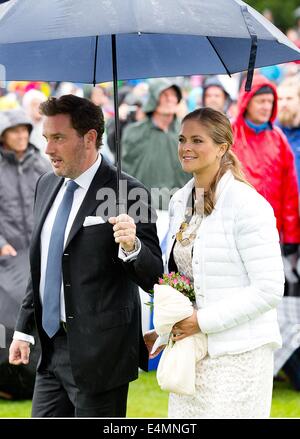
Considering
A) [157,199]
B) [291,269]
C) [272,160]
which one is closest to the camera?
[272,160]

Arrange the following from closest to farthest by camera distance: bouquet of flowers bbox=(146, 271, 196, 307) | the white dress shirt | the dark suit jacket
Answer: bouquet of flowers bbox=(146, 271, 196, 307) → the dark suit jacket → the white dress shirt

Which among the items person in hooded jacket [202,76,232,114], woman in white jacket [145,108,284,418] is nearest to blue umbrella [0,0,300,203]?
woman in white jacket [145,108,284,418]

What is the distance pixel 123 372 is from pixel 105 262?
0.53 meters

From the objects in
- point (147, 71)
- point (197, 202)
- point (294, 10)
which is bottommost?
point (197, 202)

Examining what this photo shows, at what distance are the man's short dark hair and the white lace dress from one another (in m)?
0.82

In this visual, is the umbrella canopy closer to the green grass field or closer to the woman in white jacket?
the woman in white jacket

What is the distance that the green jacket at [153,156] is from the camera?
10234 millimetres

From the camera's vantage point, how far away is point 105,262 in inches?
177

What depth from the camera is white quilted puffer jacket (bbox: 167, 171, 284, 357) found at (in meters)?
4.13

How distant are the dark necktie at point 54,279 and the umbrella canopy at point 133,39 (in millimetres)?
889

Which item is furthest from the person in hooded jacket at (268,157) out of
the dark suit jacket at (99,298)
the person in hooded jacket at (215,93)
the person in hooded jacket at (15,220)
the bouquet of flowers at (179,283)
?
the bouquet of flowers at (179,283)

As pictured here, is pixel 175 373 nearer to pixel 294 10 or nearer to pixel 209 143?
pixel 209 143

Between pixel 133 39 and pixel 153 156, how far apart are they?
17.2 feet
